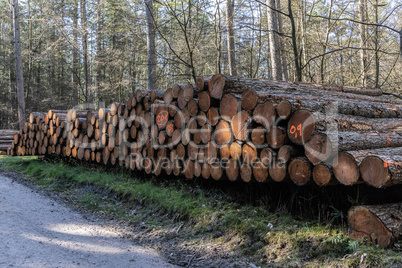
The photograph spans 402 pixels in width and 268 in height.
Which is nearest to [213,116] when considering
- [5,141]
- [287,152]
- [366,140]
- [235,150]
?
[235,150]

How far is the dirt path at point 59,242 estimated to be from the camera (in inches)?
137

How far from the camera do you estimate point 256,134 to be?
4215 mm

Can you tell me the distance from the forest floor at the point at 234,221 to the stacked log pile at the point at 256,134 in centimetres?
46

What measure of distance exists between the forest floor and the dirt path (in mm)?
293

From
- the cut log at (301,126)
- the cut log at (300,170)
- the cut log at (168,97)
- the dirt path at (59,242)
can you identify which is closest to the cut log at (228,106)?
the cut log at (301,126)

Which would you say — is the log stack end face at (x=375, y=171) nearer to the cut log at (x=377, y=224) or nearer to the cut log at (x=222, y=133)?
the cut log at (x=377, y=224)

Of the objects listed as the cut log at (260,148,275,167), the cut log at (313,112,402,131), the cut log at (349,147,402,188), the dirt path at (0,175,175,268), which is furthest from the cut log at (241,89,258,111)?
the dirt path at (0,175,175,268)

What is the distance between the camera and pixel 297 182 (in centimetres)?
378

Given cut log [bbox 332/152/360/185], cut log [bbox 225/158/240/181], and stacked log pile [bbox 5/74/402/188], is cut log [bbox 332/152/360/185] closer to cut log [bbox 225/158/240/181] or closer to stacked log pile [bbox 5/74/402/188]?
stacked log pile [bbox 5/74/402/188]

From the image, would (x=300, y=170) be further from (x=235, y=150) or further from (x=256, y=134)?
(x=235, y=150)

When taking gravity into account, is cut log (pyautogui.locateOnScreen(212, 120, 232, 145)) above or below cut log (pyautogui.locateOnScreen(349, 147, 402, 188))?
above

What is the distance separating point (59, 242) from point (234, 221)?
2.35 metres

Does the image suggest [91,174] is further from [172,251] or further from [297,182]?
[297,182]

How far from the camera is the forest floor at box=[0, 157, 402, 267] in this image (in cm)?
334
